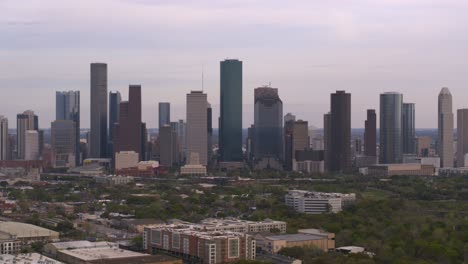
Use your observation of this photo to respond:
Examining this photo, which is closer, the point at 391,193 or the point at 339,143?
the point at 391,193

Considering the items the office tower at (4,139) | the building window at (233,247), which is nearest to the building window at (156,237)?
the building window at (233,247)

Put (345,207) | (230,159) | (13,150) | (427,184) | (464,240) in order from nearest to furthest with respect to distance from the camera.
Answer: (464,240) < (345,207) < (427,184) < (230,159) < (13,150)

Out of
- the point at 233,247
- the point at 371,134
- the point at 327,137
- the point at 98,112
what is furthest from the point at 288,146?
the point at 233,247

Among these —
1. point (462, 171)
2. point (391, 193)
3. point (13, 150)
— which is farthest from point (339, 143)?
point (13, 150)

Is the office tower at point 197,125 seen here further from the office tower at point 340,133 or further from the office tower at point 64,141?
the office tower at point 64,141

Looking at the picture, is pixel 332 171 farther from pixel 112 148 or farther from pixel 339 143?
pixel 112 148

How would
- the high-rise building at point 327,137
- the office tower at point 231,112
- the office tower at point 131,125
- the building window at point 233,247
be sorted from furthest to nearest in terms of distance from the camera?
the office tower at point 231,112, the office tower at point 131,125, the high-rise building at point 327,137, the building window at point 233,247
